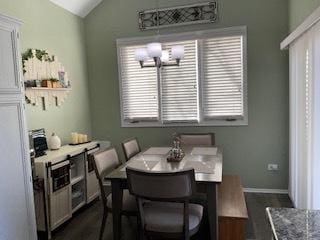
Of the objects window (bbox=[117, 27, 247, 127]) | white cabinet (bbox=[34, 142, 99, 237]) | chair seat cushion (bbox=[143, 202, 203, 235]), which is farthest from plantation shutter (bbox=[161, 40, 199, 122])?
chair seat cushion (bbox=[143, 202, 203, 235])

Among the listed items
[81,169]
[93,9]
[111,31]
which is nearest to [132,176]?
[81,169]

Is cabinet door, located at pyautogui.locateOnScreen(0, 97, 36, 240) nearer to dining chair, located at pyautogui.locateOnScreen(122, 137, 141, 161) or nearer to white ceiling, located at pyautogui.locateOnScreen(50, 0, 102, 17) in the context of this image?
dining chair, located at pyautogui.locateOnScreen(122, 137, 141, 161)

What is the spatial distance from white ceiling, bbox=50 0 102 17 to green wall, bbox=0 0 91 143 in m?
0.08

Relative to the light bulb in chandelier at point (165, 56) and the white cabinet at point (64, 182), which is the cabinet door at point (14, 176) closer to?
the white cabinet at point (64, 182)

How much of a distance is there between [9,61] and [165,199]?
68.1 inches

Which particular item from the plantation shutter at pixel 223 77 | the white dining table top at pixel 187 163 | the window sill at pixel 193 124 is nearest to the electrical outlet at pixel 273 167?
the window sill at pixel 193 124

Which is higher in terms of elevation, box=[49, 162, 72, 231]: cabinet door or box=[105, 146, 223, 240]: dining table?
box=[105, 146, 223, 240]: dining table

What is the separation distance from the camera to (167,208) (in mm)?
2473

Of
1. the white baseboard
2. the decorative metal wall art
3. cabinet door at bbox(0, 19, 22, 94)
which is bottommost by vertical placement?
the white baseboard

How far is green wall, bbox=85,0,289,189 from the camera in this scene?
158 inches

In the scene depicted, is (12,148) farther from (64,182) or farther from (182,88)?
(182,88)

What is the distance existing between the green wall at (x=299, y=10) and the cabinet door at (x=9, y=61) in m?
2.74

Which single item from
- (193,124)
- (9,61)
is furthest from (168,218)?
(193,124)

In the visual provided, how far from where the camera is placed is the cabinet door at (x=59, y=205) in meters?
3.05
